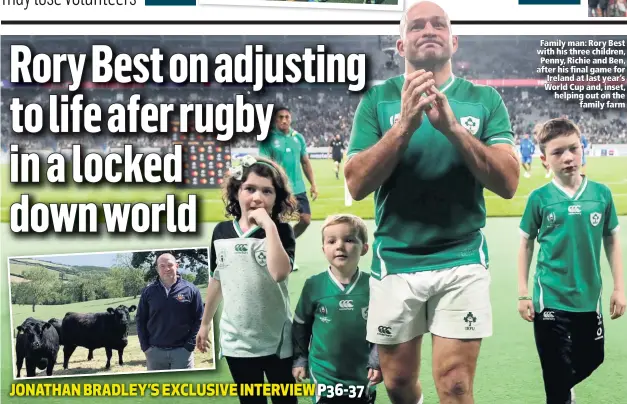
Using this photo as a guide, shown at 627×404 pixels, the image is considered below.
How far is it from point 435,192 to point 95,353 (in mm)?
1630

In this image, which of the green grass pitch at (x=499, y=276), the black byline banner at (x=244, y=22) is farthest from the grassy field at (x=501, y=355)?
the black byline banner at (x=244, y=22)

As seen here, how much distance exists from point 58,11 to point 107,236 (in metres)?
0.98

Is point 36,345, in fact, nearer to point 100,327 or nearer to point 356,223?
point 100,327

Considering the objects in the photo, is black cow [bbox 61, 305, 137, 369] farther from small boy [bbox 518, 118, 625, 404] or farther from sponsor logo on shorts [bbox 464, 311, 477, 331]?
small boy [bbox 518, 118, 625, 404]

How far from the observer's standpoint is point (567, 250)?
120 inches

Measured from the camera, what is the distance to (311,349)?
302 cm

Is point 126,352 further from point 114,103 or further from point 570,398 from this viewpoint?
point 570,398

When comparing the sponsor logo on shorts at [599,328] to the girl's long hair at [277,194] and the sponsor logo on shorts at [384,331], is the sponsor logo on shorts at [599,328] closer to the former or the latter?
the sponsor logo on shorts at [384,331]

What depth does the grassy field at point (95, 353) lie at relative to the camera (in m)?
3.18

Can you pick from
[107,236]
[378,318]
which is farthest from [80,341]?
[378,318]

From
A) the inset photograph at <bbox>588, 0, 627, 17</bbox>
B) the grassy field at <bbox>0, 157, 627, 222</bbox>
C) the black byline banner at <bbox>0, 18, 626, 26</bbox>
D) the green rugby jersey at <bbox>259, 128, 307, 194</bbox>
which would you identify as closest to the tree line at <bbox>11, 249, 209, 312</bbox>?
the grassy field at <bbox>0, 157, 627, 222</bbox>

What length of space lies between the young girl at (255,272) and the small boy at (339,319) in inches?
3.0

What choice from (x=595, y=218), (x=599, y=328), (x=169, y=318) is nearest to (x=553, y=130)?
(x=595, y=218)

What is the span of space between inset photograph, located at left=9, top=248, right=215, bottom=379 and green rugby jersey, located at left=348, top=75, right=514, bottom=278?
86 centimetres
